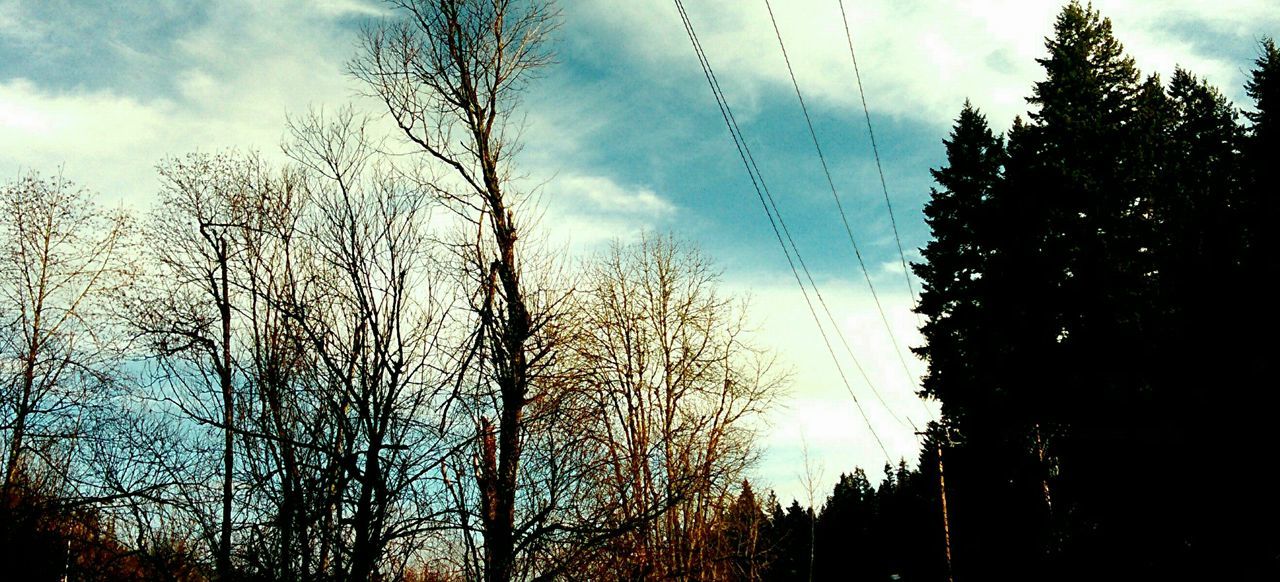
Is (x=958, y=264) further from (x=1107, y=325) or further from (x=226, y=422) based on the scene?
(x=226, y=422)

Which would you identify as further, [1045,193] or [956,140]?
[956,140]

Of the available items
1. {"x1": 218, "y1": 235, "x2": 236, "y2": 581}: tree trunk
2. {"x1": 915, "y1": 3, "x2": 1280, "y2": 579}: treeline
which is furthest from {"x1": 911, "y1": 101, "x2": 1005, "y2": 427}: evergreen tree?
{"x1": 218, "y1": 235, "x2": 236, "y2": 581}: tree trunk

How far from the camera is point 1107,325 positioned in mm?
24359

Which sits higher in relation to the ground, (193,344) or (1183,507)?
(193,344)

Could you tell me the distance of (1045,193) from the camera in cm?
2706

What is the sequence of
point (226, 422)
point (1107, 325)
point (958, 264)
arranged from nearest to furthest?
point (226, 422) → point (1107, 325) → point (958, 264)

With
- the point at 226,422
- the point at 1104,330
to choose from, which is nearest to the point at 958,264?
the point at 1104,330

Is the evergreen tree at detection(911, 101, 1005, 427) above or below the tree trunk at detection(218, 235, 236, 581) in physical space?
above

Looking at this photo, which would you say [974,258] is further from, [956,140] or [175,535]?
[175,535]

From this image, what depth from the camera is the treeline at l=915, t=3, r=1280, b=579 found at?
1894 centimetres

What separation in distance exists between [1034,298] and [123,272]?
932 inches

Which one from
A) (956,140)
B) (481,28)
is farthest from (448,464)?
(956,140)

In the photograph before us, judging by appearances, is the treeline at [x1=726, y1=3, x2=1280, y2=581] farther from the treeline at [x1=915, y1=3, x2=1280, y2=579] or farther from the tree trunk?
the tree trunk

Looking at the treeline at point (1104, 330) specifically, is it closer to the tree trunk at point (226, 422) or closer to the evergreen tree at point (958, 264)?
the evergreen tree at point (958, 264)
